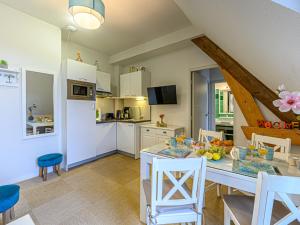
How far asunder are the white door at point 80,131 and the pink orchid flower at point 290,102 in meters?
3.17

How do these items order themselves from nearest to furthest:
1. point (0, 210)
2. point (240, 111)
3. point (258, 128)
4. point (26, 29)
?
point (0, 210)
point (258, 128)
point (26, 29)
point (240, 111)

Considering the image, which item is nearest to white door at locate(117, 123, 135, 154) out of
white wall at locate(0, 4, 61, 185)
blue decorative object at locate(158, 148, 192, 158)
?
white wall at locate(0, 4, 61, 185)

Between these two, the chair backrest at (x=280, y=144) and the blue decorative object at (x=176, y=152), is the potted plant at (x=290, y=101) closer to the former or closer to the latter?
the chair backrest at (x=280, y=144)

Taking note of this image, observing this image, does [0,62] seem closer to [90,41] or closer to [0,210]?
[90,41]

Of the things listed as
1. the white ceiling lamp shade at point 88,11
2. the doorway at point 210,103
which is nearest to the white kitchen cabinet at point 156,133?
the doorway at point 210,103

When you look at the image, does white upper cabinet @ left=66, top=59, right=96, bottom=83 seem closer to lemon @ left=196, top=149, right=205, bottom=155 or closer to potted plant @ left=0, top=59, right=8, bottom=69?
potted plant @ left=0, top=59, right=8, bottom=69

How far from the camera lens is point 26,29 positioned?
2566 millimetres

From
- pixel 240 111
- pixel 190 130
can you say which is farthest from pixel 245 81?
pixel 190 130

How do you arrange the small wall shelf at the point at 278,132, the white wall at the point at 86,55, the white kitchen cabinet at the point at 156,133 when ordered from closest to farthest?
the small wall shelf at the point at 278,132
the white kitchen cabinet at the point at 156,133
the white wall at the point at 86,55

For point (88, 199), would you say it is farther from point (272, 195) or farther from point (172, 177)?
point (272, 195)

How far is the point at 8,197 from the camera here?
1549 mm

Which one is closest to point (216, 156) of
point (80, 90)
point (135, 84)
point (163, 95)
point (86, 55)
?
point (163, 95)

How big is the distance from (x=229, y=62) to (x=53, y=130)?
11.5ft

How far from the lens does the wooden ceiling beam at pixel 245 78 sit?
2.35 meters
